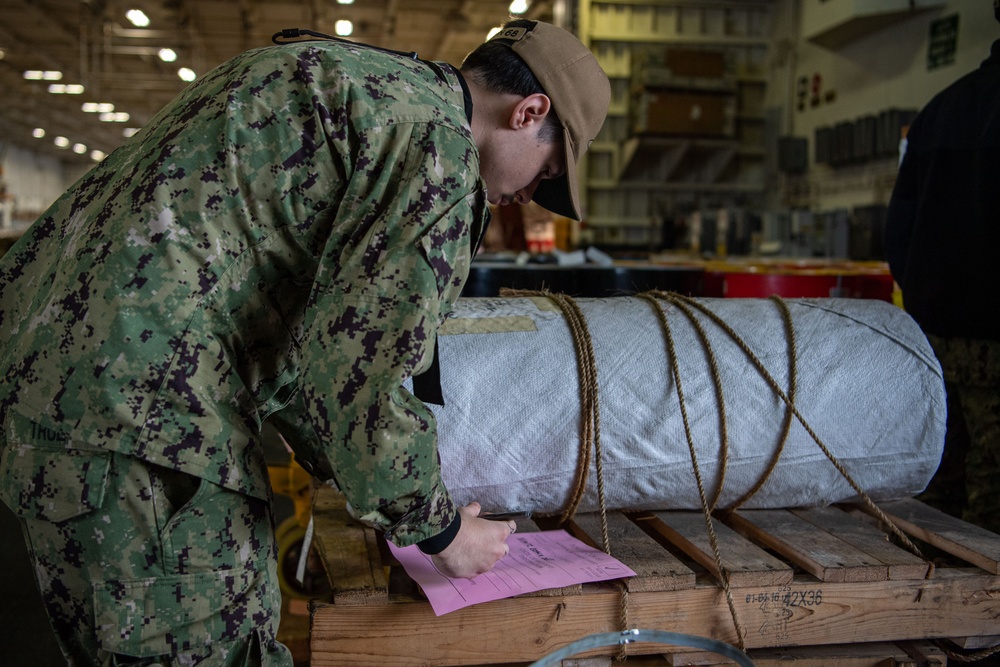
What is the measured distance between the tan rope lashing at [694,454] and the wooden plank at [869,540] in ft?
1.05

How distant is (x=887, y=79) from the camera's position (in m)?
7.87

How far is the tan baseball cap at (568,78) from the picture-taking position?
5.18ft

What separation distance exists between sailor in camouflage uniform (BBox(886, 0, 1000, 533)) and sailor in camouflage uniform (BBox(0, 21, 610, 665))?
2383mm

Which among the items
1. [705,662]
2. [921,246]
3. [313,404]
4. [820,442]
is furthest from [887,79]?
[313,404]

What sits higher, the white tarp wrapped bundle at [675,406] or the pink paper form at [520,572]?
the white tarp wrapped bundle at [675,406]

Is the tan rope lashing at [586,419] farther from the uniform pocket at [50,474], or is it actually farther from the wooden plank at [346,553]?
the uniform pocket at [50,474]

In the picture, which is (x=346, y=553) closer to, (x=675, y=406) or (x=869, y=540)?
(x=675, y=406)

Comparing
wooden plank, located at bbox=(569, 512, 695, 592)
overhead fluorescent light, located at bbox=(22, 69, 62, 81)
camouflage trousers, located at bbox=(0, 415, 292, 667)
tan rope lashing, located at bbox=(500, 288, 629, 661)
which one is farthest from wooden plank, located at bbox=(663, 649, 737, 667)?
overhead fluorescent light, located at bbox=(22, 69, 62, 81)

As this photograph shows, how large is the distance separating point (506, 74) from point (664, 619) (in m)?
1.18

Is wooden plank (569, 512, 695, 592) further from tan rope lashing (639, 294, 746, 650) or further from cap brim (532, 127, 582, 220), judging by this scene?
cap brim (532, 127, 582, 220)

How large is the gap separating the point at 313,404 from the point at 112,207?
482 mm

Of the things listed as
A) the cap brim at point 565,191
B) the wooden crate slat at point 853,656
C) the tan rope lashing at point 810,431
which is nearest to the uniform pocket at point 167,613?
the cap brim at point 565,191

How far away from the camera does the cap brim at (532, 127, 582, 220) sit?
1655 mm

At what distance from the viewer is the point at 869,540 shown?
6.72ft
